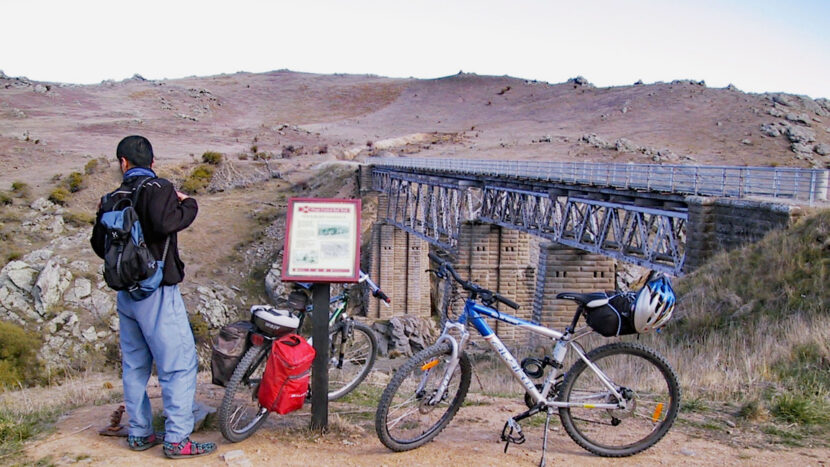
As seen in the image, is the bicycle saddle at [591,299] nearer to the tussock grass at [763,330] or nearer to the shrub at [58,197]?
the tussock grass at [763,330]

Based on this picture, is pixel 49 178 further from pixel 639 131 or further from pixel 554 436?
pixel 639 131

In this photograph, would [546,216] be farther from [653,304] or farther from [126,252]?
[126,252]

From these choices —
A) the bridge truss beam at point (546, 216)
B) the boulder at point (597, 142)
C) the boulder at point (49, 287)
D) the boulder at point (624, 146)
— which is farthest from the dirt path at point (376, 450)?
the boulder at point (597, 142)

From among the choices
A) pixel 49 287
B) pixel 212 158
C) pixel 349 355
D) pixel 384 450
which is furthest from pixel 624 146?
pixel 384 450

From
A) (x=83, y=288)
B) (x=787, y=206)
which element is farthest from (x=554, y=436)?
(x=83, y=288)

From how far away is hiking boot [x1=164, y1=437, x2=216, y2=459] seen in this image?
16.3ft

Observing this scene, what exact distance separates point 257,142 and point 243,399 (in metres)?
77.3

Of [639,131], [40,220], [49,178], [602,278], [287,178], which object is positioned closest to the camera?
[602,278]

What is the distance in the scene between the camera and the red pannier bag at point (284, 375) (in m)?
5.26

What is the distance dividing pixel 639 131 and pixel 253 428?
7137 centimetres

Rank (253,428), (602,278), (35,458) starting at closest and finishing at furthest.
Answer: (35,458)
(253,428)
(602,278)

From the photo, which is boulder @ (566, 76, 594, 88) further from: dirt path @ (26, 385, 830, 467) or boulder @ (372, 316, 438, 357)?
dirt path @ (26, 385, 830, 467)

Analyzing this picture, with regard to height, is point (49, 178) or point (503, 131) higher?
point (503, 131)

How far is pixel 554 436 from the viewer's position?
5484mm
